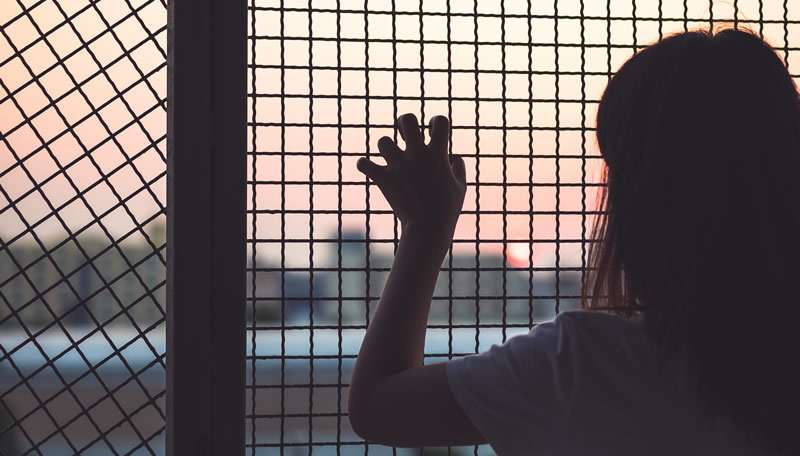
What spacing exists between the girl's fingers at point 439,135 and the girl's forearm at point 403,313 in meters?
0.06

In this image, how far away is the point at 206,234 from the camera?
0.53 m

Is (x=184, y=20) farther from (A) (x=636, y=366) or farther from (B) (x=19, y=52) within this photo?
(A) (x=636, y=366)

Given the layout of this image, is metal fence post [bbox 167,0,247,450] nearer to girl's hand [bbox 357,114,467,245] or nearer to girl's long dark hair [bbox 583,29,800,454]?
girl's hand [bbox 357,114,467,245]

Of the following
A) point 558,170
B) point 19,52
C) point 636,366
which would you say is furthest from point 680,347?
point 19,52

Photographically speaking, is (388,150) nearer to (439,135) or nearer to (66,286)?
(439,135)

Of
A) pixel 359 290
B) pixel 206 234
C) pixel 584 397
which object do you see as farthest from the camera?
pixel 359 290

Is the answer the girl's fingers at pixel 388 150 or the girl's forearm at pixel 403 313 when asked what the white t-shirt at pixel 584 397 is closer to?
the girl's forearm at pixel 403 313

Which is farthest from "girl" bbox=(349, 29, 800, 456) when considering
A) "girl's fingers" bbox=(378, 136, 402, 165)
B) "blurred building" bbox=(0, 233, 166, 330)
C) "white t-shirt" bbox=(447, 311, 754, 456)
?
"blurred building" bbox=(0, 233, 166, 330)

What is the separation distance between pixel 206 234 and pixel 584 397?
0.31 metres

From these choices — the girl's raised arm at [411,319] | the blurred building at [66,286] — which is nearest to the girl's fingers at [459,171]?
the girl's raised arm at [411,319]

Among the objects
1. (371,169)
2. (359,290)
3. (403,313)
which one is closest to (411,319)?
(403,313)

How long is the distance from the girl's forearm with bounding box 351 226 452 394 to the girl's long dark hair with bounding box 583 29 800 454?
13 cm

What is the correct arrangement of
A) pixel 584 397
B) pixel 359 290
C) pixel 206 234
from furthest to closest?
1. pixel 359 290
2. pixel 206 234
3. pixel 584 397

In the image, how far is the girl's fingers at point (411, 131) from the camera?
18.9 inches
